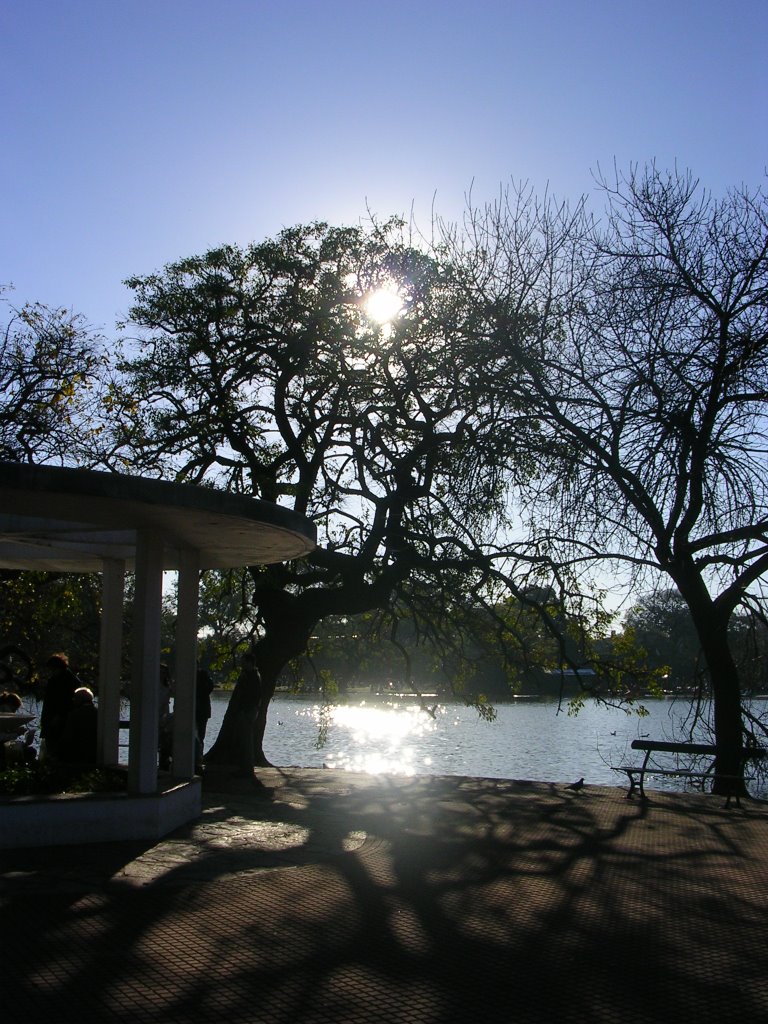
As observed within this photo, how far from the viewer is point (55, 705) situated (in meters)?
12.3

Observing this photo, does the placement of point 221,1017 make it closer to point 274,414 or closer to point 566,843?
point 566,843

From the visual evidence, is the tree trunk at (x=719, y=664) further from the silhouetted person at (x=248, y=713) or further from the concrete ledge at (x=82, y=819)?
the concrete ledge at (x=82, y=819)

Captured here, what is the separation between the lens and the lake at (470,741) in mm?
25672

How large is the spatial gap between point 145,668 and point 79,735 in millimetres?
3051

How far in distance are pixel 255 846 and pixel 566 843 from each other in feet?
9.34

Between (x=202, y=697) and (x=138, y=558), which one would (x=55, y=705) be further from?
(x=138, y=558)

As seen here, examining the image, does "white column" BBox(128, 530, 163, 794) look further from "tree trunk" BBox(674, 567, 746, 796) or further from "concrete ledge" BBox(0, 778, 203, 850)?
"tree trunk" BBox(674, 567, 746, 796)

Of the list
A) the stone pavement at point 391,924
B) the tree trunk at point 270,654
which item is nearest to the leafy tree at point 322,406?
the tree trunk at point 270,654

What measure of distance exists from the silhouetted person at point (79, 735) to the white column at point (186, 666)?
62.4 inches

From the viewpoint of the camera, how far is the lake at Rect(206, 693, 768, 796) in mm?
25672

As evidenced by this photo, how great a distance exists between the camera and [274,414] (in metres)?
18.4

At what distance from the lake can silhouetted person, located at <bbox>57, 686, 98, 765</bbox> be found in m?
6.11

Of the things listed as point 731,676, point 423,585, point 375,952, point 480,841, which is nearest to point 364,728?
point 423,585

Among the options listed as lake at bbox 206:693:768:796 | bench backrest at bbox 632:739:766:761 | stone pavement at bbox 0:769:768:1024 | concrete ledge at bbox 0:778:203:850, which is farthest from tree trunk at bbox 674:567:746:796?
concrete ledge at bbox 0:778:203:850
